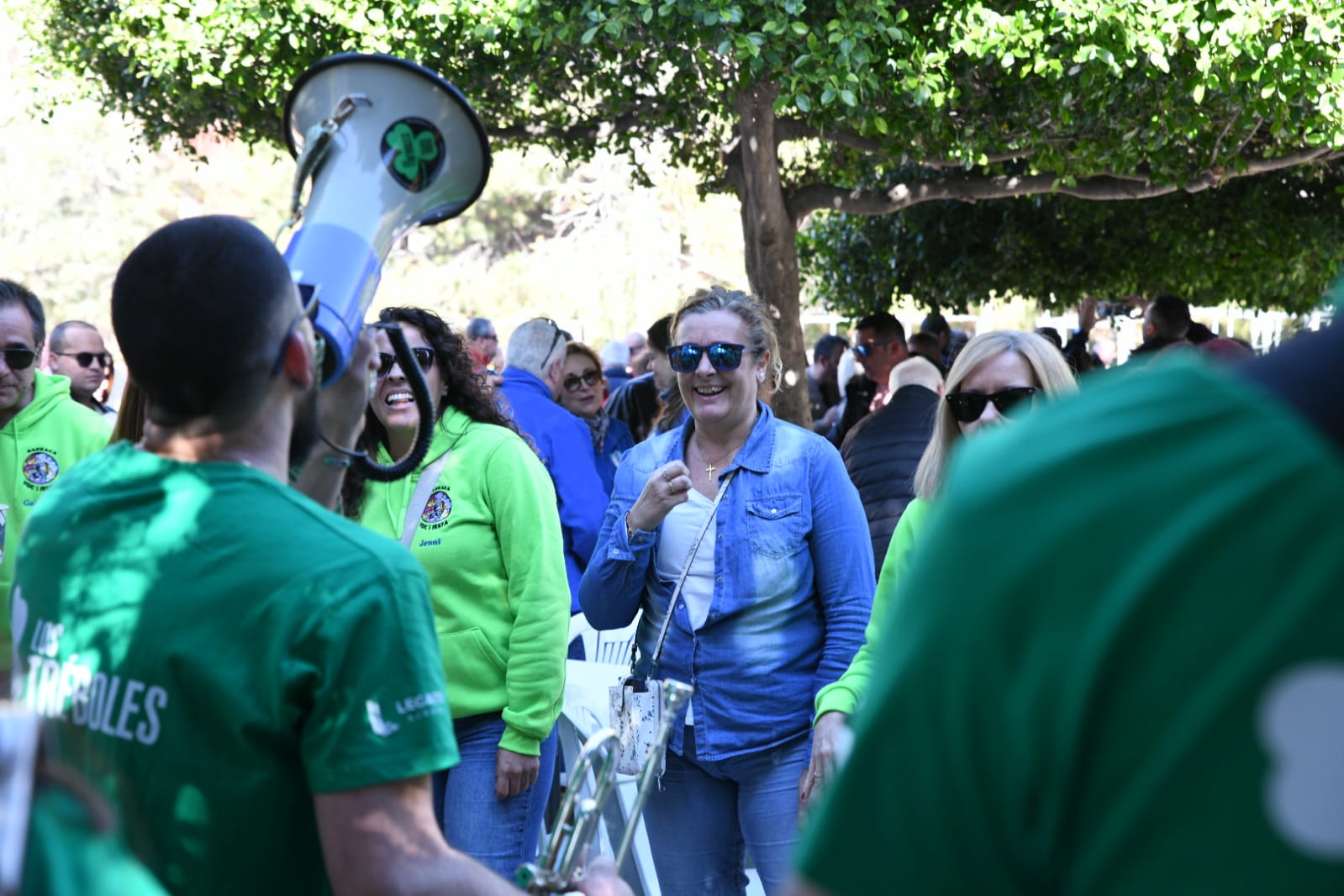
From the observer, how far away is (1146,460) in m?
0.72

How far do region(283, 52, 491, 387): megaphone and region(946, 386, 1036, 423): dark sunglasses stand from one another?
1449 mm

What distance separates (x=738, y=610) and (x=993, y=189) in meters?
6.93

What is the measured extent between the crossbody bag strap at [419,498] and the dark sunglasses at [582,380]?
497 centimetres

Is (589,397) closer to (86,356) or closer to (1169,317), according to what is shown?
(86,356)

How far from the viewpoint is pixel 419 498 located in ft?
12.0

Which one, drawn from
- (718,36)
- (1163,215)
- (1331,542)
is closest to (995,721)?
(1331,542)

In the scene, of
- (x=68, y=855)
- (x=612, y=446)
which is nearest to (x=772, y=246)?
(x=612, y=446)

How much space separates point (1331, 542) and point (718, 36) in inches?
261

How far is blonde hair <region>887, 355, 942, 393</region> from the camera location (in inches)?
222

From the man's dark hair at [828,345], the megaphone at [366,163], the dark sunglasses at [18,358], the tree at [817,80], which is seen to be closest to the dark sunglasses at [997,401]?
the megaphone at [366,163]

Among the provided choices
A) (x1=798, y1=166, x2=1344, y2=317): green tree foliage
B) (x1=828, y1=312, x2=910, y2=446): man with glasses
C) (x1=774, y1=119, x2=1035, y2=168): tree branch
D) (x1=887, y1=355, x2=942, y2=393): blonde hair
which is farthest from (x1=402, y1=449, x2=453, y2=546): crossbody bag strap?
(x1=798, y1=166, x2=1344, y2=317): green tree foliage

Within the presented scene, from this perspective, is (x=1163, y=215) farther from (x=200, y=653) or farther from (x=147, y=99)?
(x=200, y=653)

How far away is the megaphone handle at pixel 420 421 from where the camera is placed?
223cm

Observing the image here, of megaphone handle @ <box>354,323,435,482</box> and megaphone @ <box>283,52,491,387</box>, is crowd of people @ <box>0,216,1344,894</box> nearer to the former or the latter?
megaphone handle @ <box>354,323,435,482</box>
